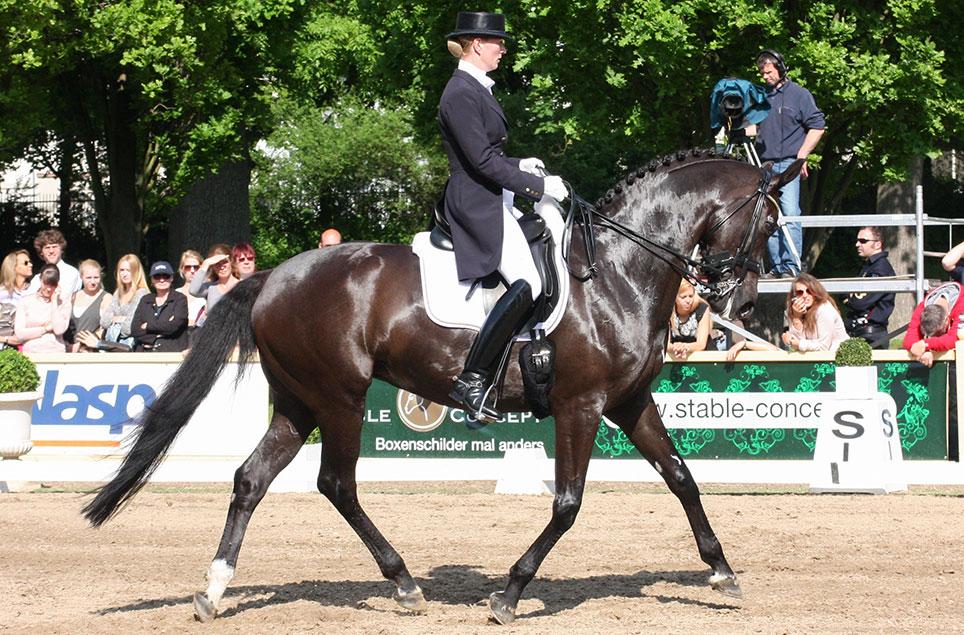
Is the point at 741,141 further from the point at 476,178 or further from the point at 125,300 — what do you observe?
the point at 125,300

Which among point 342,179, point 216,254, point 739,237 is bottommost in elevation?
point 216,254

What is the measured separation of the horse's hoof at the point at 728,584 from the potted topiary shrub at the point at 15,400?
26.1 ft

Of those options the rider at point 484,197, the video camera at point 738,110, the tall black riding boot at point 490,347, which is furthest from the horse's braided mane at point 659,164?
the video camera at point 738,110

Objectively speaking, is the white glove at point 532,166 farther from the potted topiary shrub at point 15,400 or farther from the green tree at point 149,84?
the green tree at point 149,84

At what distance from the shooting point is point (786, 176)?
7.36 meters

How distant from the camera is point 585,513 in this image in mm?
10781

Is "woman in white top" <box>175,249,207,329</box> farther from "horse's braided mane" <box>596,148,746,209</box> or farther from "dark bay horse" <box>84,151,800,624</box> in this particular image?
"horse's braided mane" <box>596,148,746,209</box>

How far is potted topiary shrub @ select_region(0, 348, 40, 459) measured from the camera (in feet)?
42.5

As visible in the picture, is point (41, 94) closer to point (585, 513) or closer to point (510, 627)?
point (585, 513)

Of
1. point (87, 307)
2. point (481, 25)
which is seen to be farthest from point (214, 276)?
point (481, 25)

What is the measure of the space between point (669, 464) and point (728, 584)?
27.8 inches

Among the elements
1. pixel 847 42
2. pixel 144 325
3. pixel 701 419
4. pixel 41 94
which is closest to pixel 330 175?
pixel 41 94

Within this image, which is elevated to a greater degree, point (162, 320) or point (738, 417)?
point (162, 320)

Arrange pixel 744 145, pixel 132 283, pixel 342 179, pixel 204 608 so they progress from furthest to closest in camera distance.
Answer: pixel 342 179
pixel 132 283
pixel 744 145
pixel 204 608
